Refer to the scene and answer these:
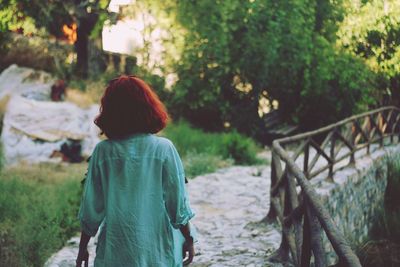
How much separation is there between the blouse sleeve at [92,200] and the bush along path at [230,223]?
2591 millimetres

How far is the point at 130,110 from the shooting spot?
2.51 meters

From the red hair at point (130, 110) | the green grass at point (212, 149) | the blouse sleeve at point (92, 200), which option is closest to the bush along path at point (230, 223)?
the green grass at point (212, 149)

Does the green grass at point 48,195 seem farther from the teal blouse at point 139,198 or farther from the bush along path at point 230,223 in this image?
the teal blouse at point 139,198

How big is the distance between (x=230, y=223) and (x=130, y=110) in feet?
14.8

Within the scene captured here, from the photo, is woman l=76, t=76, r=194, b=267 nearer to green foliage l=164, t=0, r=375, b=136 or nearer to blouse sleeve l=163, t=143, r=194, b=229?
blouse sleeve l=163, t=143, r=194, b=229

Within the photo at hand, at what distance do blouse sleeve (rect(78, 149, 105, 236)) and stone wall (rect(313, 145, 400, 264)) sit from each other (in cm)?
420

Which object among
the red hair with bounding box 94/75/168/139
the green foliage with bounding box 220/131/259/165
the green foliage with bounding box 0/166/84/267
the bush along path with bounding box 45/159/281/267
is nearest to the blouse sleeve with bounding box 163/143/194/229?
the red hair with bounding box 94/75/168/139

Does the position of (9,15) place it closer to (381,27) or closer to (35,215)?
(35,215)

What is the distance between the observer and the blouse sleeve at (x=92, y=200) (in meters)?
2.59

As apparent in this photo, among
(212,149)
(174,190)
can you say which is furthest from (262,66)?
(174,190)

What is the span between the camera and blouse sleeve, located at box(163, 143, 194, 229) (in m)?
2.53

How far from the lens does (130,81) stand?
99.3 inches

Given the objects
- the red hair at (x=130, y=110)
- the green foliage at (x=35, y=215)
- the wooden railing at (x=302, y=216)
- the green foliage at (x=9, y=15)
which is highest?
the green foliage at (x=9, y=15)

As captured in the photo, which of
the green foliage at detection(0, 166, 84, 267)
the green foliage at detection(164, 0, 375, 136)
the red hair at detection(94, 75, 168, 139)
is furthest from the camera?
the green foliage at detection(164, 0, 375, 136)
